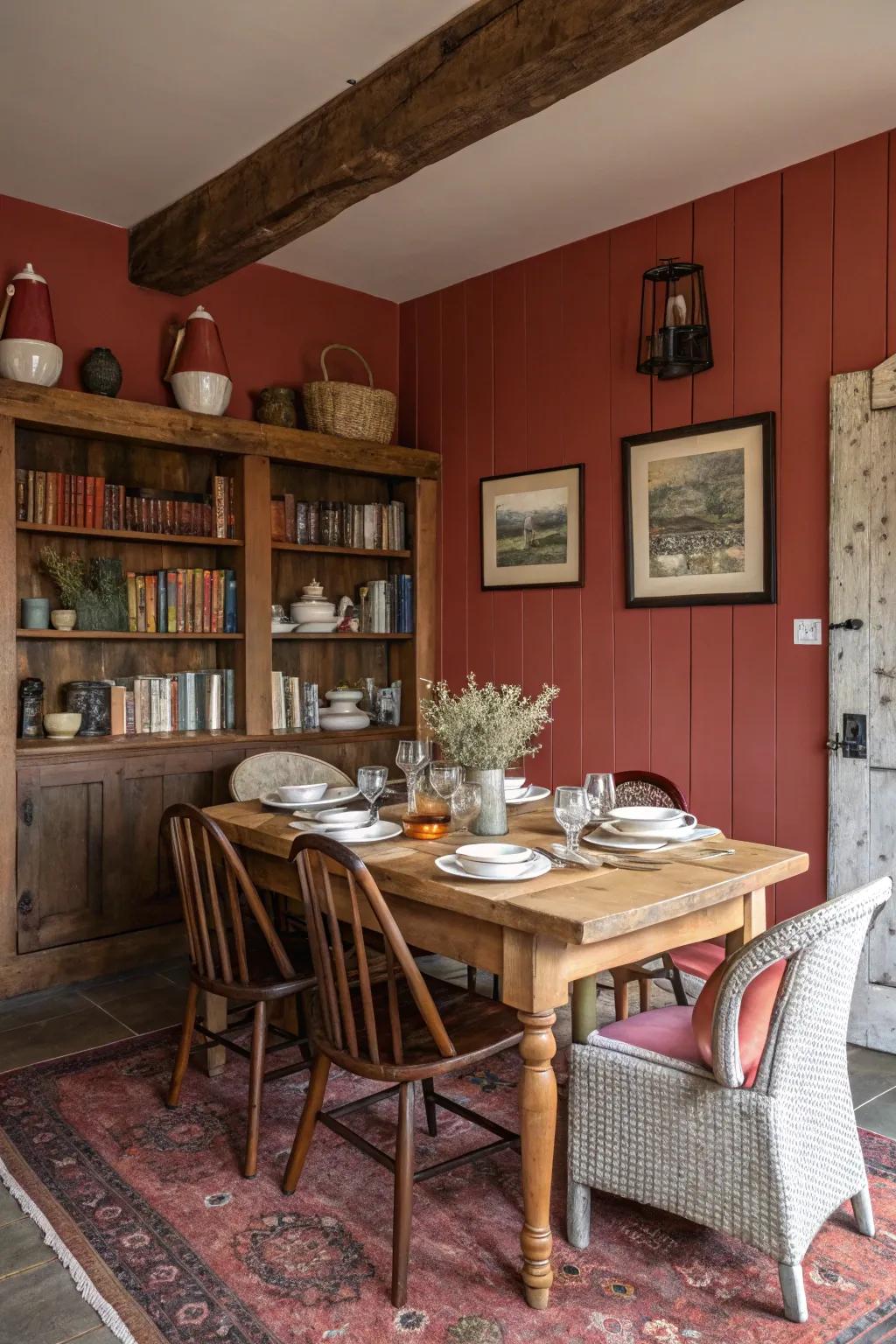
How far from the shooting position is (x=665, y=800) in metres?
3.09

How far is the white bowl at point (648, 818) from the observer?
97.9 inches

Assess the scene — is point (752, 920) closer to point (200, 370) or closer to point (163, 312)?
point (200, 370)

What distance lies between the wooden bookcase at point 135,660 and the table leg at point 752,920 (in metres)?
2.34

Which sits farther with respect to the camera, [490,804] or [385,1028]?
[490,804]

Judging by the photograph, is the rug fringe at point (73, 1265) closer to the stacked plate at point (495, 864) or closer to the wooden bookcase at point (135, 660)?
the stacked plate at point (495, 864)

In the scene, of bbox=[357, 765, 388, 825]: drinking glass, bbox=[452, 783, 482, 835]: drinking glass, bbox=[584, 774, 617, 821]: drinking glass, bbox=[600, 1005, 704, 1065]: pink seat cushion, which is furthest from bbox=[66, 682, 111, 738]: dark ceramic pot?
bbox=[600, 1005, 704, 1065]: pink seat cushion

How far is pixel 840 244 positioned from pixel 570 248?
4.07 feet

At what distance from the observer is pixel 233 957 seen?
2.61m

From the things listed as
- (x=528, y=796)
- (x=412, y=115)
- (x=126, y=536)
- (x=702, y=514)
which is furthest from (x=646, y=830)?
(x=126, y=536)

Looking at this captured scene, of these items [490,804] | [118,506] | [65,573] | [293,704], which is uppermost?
[118,506]

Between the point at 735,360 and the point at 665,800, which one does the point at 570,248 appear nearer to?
the point at 735,360

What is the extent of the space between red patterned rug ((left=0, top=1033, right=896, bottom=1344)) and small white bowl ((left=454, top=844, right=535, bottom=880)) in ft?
2.60

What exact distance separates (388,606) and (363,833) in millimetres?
2419

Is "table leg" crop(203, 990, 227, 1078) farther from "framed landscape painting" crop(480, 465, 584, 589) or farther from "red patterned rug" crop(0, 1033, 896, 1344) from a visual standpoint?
"framed landscape painting" crop(480, 465, 584, 589)
